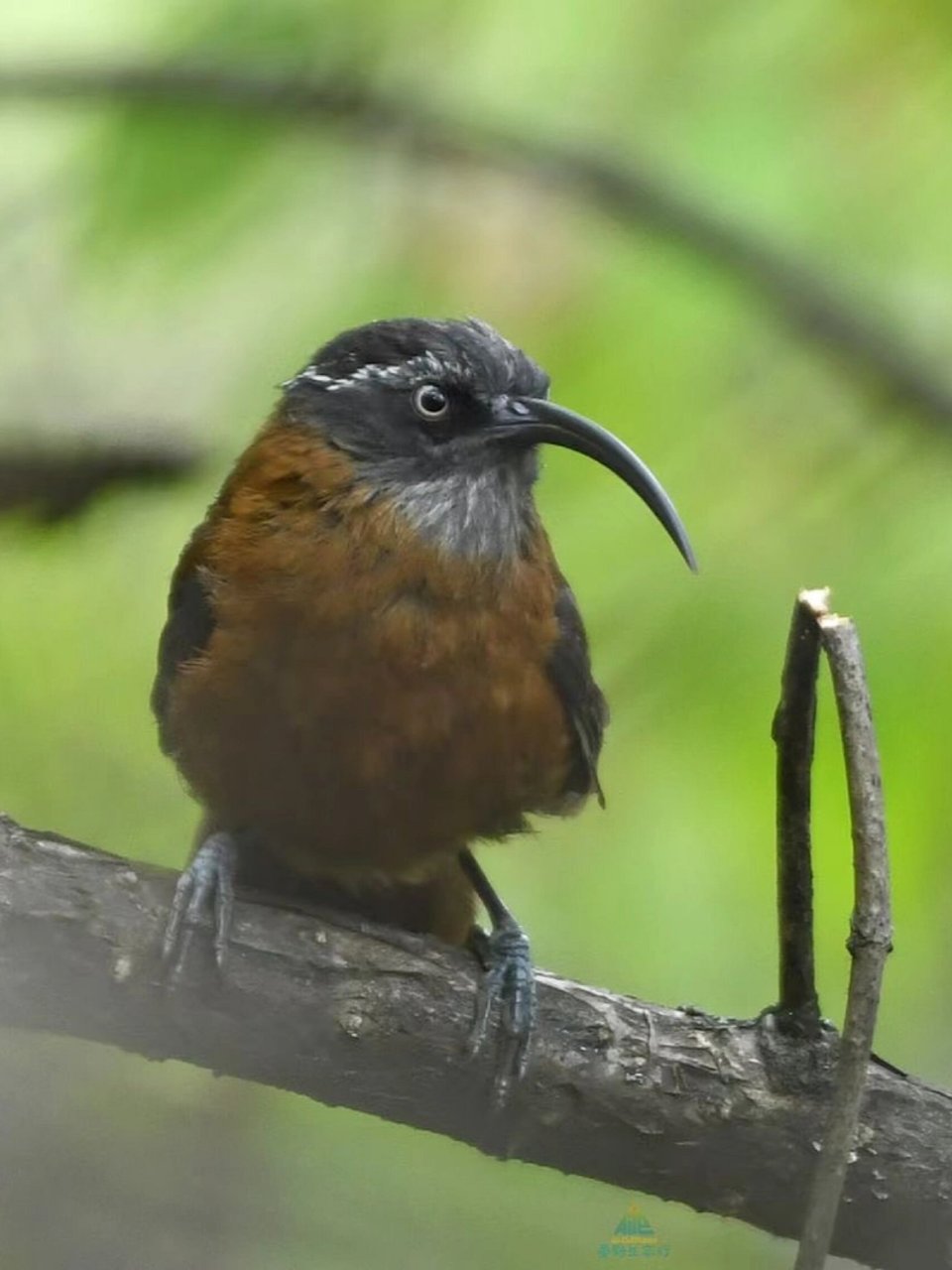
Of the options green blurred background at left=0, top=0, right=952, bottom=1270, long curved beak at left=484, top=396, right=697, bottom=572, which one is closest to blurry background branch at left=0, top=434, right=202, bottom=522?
green blurred background at left=0, top=0, right=952, bottom=1270

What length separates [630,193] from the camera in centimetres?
533

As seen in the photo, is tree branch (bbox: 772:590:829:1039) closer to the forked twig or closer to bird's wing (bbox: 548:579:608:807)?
the forked twig

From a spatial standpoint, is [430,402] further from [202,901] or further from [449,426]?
[202,901]

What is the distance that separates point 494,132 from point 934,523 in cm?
166

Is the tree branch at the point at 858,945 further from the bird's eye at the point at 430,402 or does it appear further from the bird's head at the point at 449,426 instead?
the bird's eye at the point at 430,402

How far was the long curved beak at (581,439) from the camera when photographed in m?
4.33

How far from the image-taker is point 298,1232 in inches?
157

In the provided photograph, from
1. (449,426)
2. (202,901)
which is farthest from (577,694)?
(202,901)

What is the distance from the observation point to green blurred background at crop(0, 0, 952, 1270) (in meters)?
4.85

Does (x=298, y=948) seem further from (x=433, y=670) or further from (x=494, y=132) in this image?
(x=494, y=132)

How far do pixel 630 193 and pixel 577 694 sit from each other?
5.12 feet

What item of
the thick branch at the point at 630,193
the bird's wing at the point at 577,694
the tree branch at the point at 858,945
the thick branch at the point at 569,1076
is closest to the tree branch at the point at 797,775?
the tree branch at the point at 858,945

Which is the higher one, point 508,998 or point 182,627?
point 182,627

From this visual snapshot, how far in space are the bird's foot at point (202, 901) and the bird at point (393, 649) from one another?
1 centimetres
